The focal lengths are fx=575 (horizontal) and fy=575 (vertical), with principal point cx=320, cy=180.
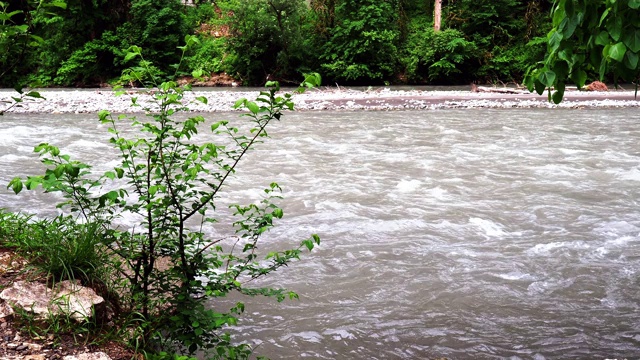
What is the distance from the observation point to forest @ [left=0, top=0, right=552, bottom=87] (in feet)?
79.9

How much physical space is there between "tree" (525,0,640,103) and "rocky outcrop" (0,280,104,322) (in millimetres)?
2343

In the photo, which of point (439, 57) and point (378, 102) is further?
point (439, 57)

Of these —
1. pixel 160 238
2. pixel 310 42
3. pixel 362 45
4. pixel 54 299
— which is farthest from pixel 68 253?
pixel 310 42

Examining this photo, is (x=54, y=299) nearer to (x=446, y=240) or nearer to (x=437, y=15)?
(x=446, y=240)

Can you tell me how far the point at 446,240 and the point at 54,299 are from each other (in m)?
3.87

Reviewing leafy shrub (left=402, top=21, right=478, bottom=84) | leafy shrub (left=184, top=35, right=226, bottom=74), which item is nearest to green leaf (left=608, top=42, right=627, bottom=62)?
leafy shrub (left=402, top=21, right=478, bottom=84)

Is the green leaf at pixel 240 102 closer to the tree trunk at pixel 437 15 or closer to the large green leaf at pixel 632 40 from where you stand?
the large green leaf at pixel 632 40

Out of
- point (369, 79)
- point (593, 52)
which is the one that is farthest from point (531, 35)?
point (593, 52)

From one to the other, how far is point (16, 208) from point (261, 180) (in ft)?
10.5

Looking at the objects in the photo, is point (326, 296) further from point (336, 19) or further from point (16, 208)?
point (336, 19)

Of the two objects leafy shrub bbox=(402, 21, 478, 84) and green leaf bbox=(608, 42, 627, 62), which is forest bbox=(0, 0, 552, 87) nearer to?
leafy shrub bbox=(402, 21, 478, 84)

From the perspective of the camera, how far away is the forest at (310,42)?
24344 millimetres

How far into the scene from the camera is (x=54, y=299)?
2.83 meters

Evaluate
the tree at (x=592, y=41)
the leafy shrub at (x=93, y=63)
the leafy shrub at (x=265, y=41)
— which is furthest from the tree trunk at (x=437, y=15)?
the tree at (x=592, y=41)
